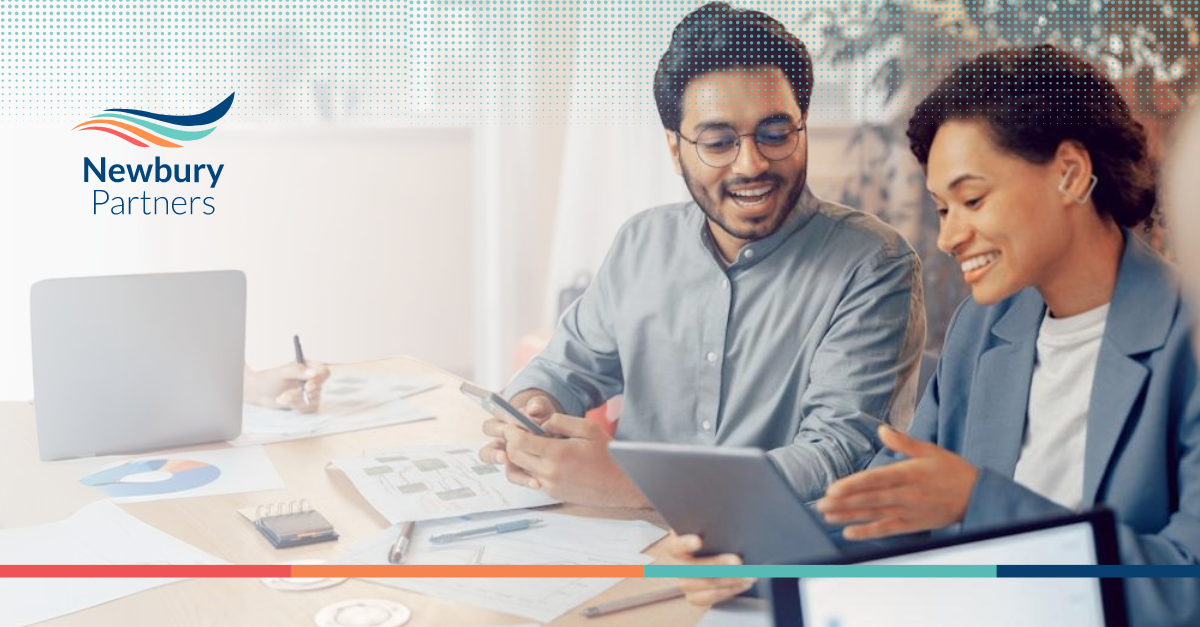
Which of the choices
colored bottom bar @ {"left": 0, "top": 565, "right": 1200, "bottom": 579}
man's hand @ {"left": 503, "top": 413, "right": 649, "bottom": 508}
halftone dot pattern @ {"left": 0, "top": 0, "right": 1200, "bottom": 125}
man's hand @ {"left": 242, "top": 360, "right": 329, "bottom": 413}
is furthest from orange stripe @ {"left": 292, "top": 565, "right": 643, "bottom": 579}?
halftone dot pattern @ {"left": 0, "top": 0, "right": 1200, "bottom": 125}

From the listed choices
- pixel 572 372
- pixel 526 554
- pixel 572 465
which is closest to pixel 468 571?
pixel 526 554

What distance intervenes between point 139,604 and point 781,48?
952 mm

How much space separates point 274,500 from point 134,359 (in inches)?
10.8

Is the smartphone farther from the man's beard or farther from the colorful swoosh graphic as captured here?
the colorful swoosh graphic

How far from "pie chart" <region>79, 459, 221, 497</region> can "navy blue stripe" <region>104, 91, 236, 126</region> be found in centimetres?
43

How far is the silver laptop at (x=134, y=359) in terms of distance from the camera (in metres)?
1.51

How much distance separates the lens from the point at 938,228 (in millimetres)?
1410

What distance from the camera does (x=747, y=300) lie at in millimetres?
1477

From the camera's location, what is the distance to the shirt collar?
4.72 feet

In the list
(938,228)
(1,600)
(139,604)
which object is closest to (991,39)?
(938,228)

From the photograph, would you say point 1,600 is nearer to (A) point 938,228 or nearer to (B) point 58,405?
(B) point 58,405

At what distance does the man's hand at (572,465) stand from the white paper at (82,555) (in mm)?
379

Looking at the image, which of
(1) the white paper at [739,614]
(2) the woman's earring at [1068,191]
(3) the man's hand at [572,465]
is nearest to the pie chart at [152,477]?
(3) the man's hand at [572,465]

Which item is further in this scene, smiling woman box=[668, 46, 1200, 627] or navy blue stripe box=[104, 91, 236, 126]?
navy blue stripe box=[104, 91, 236, 126]
